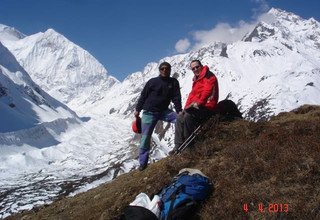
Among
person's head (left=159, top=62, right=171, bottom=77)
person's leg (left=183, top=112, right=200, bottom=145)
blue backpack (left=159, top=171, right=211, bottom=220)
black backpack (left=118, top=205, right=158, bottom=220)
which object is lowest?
black backpack (left=118, top=205, right=158, bottom=220)

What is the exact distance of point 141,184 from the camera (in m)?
14.0

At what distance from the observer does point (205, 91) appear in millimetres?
15398

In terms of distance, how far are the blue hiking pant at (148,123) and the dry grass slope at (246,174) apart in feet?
3.03

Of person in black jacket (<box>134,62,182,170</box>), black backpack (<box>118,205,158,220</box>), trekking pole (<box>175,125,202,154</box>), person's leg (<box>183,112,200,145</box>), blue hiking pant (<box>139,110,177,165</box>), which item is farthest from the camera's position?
blue hiking pant (<box>139,110,177,165</box>)

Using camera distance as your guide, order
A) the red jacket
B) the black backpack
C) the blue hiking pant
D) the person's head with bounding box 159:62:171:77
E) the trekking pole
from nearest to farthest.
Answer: the black backpack
the trekking pole
the red jacket
the person's head with bounding box 159:62:171:77
the blue hiking pant

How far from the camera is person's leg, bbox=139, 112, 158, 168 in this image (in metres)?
16.2

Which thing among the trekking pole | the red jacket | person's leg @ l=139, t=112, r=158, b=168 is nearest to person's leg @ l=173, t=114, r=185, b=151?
the trekking pole

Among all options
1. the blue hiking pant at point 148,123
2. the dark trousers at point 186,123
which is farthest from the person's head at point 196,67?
the blue hiking pant at point 148,123

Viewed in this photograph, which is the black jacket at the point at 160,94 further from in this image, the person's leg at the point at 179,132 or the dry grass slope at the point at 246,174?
the dry grass slope at the point at 246,174

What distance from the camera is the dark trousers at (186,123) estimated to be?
50.0 feet

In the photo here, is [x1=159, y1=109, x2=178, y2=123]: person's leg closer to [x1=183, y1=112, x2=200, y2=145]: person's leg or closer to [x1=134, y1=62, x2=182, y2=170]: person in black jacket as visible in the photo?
[x1=134, y1=62, x2=182, y2=170]: person in black jacket

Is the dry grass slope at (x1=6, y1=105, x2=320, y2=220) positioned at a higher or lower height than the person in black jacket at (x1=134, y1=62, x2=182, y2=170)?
lower

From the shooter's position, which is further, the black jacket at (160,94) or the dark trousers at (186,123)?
the black jacket at (160,94)

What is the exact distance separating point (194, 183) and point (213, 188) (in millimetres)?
534
